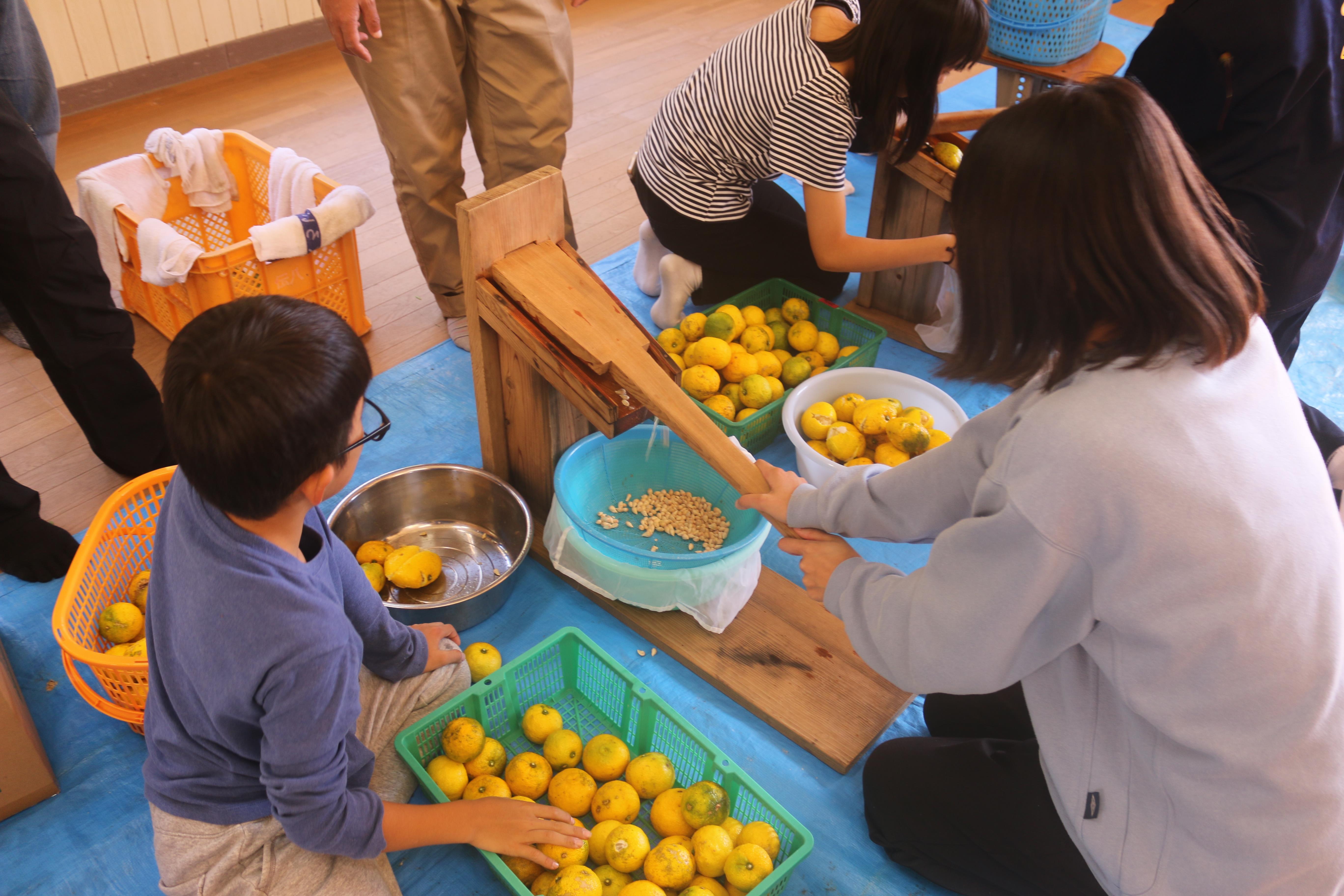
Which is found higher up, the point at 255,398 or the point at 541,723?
the point at 255,398

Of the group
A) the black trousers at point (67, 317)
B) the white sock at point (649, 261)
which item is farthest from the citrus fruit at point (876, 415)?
the black trousers at point (67, 317)

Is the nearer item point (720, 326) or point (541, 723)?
point (541, 723)

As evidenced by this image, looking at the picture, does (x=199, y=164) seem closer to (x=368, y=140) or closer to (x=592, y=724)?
(x=368, y=140)

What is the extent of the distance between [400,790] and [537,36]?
1.71m

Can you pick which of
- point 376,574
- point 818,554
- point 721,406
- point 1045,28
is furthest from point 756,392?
point 1045,28

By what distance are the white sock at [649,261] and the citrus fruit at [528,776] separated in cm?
155

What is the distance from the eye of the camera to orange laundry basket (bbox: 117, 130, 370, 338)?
6.80 ft

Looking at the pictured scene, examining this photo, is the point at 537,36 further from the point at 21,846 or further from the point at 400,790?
the point at 21,846

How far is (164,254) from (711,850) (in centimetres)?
167

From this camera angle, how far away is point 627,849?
1309 mm

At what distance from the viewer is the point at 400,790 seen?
1.41 meters

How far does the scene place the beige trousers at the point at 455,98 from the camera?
2.09 m

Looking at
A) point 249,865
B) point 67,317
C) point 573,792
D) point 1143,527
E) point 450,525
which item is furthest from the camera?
point 450,525

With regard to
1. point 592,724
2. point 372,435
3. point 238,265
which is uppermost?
point 372,435
